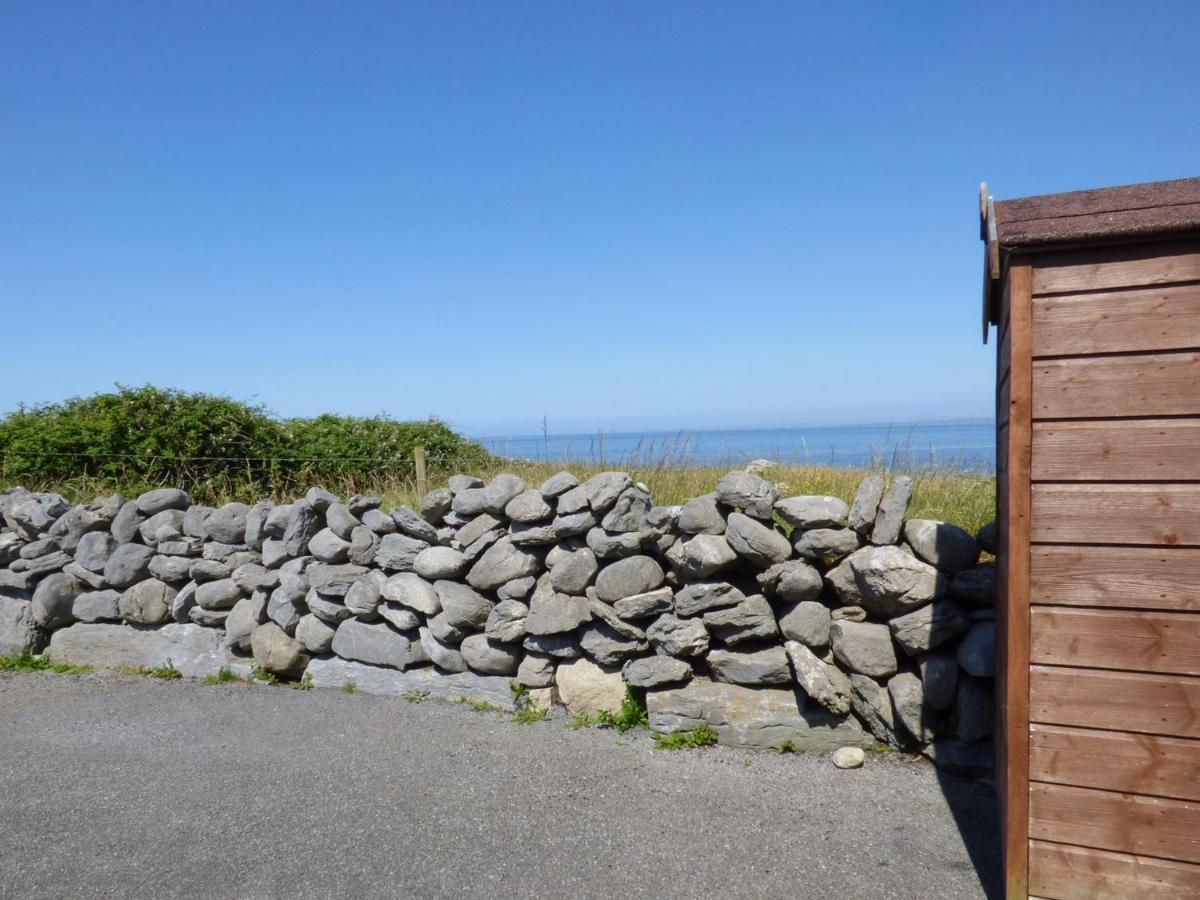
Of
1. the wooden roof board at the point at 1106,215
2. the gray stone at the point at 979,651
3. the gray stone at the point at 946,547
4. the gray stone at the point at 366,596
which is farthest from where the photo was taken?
the gray stone at the point at 366,596

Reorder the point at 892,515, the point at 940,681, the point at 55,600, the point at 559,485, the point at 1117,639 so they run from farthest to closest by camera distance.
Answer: the point at 55,600
the point at 559,485
the point at 892,515
the point at 940,681
the point at 1117,639

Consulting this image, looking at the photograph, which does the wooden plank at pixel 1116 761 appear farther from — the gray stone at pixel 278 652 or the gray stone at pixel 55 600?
the gray stone at pixel 55 600

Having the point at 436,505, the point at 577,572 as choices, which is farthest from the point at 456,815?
the point at 436,505

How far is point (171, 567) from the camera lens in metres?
6.95

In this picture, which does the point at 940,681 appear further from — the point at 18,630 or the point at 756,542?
the point at 18,630

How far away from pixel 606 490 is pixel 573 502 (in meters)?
0.27

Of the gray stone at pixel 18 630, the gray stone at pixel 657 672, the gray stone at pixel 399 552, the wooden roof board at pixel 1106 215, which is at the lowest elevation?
the gray stone at pixel 18 630

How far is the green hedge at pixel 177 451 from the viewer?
29.7 ft

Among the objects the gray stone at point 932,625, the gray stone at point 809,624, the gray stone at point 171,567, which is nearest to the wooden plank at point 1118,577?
the gray stone at point 932,625

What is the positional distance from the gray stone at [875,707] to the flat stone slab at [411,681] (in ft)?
7.69

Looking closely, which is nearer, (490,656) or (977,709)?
(977,709)

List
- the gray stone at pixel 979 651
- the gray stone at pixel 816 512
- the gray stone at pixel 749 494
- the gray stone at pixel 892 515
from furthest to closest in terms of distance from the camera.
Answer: the gray stone at pixel 749 494 → the gray stone at pixel 816 512 → the gray stone at pixel 892 515 → the gray stone at pixel 979 651

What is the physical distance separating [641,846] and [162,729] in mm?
3627

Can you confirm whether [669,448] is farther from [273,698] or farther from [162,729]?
[162,729]
